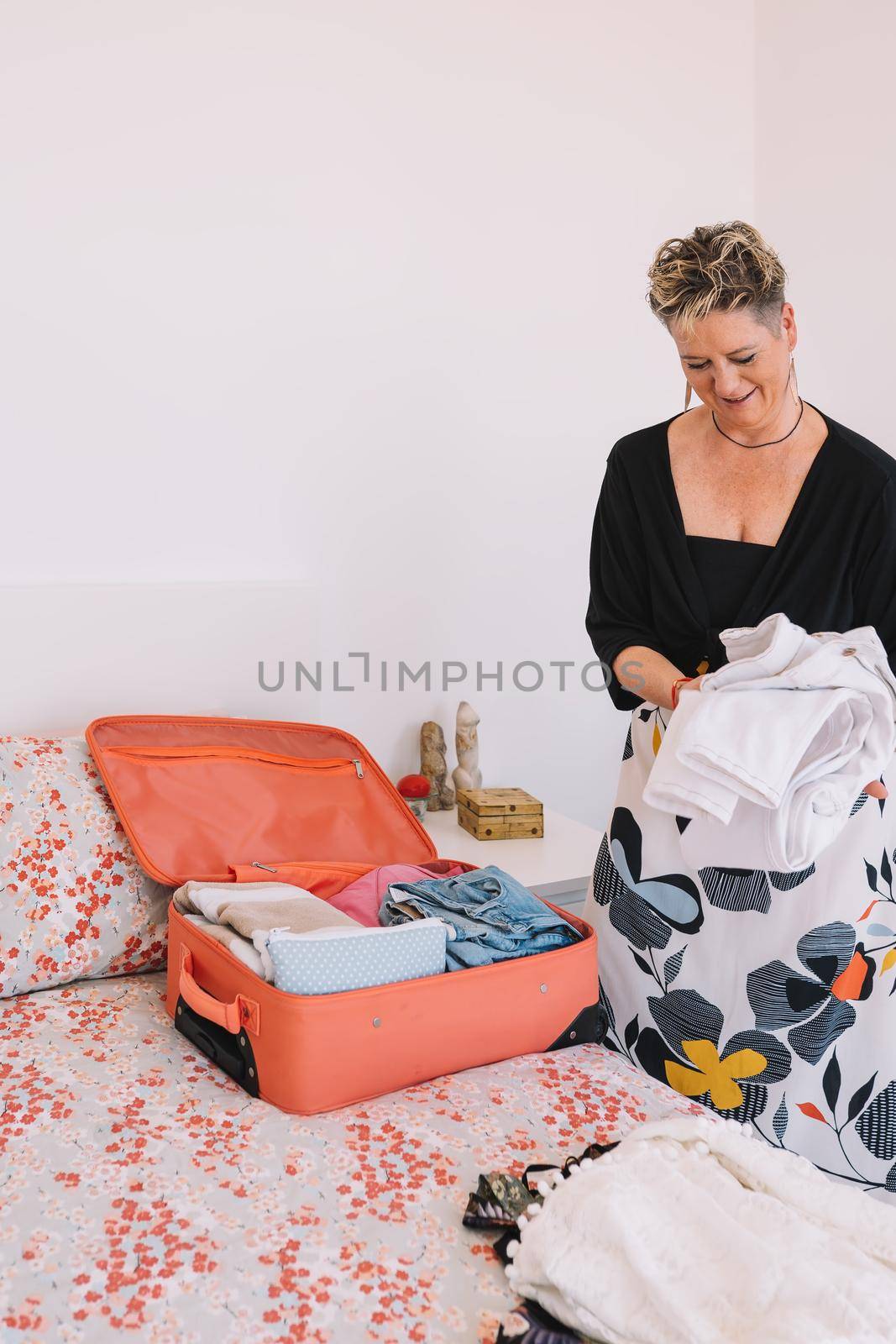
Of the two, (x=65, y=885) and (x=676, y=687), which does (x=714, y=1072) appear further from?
(x=65, y=885)

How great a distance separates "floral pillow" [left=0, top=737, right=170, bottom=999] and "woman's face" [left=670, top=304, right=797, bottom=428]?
42.8 inches

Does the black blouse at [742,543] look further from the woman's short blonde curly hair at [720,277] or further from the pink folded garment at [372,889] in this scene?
the pink folded garment at [372,889]

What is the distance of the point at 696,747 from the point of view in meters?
1.37

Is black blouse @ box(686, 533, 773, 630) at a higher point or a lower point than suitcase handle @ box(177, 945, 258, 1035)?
higher

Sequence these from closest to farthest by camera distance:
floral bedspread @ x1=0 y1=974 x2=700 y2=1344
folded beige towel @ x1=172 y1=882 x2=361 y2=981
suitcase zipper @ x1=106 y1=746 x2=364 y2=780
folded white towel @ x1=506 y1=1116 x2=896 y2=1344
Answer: folded white towel @ x1=506 y1=1116 x2=896 y2=1344 < floral bedspread @ x1=0 y1=974 x2=700 y2=1344 < folded beige towel @ x1=172 y1=882 x2=361 y2=981 < suitcase zipper @ x1=106 y1=746 x2=364 y2=780

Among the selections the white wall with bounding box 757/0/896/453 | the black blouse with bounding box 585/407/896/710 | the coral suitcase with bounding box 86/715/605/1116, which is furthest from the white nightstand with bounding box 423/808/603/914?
the white wall with bounding box 757/0/896/453

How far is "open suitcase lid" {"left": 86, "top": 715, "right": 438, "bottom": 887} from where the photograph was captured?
1753 mm

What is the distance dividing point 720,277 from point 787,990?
0.94m

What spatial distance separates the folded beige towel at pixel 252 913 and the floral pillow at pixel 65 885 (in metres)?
0.10

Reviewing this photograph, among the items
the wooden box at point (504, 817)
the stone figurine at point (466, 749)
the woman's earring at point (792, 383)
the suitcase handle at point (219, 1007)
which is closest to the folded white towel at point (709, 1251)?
the suitcase handle at point (219, 1007)

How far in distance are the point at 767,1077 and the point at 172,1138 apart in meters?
0.81

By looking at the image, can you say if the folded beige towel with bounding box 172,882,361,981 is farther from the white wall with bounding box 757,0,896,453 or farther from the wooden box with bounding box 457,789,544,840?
the white wall with bounding box 757,0,896,453

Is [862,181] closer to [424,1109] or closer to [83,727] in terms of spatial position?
[83,727]

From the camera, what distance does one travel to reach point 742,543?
1590mm
